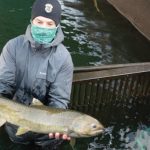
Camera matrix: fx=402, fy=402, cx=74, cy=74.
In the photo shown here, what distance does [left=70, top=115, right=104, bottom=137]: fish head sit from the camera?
429cm

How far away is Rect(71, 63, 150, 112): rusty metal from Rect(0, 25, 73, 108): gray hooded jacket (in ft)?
4.93

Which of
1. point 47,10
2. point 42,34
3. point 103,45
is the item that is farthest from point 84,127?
point 103,45

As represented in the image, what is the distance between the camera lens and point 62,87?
4969 millimetres

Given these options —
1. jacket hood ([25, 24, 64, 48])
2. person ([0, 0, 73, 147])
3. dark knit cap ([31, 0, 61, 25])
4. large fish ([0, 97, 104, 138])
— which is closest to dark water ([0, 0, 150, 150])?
person ([0, 0, 73, 147])

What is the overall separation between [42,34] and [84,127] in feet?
3.89

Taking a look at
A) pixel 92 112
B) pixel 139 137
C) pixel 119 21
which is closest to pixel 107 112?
pixel 92 112

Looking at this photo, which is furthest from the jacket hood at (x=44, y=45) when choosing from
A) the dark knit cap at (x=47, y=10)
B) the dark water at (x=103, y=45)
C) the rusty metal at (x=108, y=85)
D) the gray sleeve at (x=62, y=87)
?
the dark water at (x=103, y=45)

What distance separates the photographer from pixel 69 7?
13.6 m

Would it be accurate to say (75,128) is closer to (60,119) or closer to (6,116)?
(60,119)

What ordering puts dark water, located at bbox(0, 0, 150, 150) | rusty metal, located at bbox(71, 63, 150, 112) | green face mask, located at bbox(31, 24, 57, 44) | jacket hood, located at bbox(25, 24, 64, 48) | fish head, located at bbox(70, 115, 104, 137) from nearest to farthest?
fish head, located at bbox(70, 115, 104, 137)
green face mask, located at bbox(31, 24, 57, 44)
jacket hood, located at bbox(25, 24, 64, 48)
rusty metal, located at bbox(71, 63, 150, 112)
dark water, located at bbox(0, 0, 150, 150)

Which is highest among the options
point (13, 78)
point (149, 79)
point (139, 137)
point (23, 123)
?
point (13, 78)

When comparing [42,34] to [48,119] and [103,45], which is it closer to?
[48,119]

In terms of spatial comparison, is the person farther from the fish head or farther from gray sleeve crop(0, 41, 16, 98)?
the fish head

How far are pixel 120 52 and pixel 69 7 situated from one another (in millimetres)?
3477
